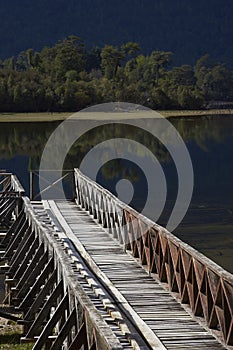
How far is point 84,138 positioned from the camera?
68000mm

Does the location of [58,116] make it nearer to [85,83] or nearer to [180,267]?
[85,83]

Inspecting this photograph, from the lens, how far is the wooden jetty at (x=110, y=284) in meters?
9.02

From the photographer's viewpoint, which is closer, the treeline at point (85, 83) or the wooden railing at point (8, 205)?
the wooden railing at point (8, 205)

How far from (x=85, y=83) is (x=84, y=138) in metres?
48.4

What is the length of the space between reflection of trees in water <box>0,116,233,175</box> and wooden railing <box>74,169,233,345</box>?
2833 centimetres

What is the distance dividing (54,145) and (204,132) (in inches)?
825

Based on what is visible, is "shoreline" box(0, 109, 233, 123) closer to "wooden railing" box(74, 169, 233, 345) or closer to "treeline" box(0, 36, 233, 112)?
"treeline" box(0, 36, 233, 112)

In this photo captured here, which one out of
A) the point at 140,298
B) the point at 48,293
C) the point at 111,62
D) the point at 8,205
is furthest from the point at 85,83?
the point at 140,298

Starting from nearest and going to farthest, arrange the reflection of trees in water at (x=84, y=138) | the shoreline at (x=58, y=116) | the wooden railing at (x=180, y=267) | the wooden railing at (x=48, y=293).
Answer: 1. the wooden railing at (x=48, y=293)
2. the wooden railing at (x=180, y=267)
3. the reflection of trees in water at (x=84, y=138)
4. the shoreline at (x=58, y=116)

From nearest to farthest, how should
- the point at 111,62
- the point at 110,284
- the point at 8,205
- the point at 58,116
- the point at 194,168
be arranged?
the point at 110,284, the point at 8,205, the point at 194,168, the point at 58,116, the point at 111,62

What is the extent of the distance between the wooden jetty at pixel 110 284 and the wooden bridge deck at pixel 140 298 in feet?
0.04

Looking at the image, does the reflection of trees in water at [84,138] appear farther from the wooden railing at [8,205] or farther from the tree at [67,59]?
the tree at [67,59]

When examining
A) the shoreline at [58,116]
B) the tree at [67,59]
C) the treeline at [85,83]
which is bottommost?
the shoreline at [58,116]

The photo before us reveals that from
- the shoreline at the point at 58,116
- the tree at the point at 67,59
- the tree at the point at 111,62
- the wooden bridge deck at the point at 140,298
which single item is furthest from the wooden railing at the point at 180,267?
the tree at the point at 111,62
